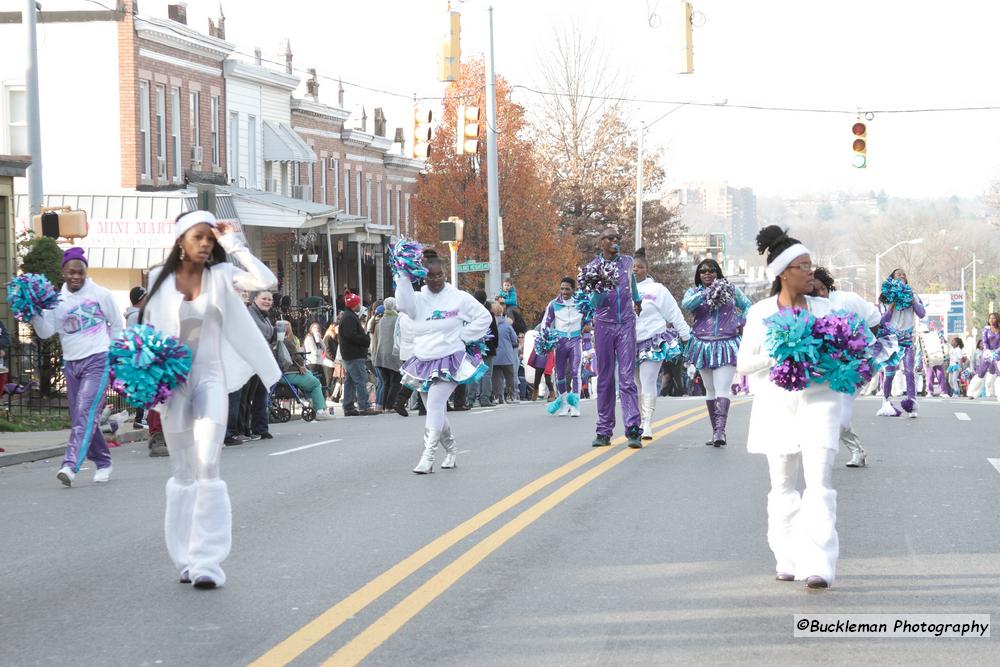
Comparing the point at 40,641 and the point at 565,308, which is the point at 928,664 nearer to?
the point at 40,641

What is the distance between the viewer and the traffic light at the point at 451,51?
906 inches

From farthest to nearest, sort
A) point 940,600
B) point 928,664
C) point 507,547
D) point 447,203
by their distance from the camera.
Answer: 1. point 447,203
2. point 507,547
3. point 940,600
4. point 928,664

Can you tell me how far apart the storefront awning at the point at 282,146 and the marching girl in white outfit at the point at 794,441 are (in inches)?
1452

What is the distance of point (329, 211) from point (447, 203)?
9.72 metres

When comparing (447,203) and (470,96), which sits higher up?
(470,96)

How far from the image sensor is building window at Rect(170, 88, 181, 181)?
125ft

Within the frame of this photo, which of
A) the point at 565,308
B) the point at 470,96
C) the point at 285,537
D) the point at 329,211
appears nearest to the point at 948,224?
the point at 470,96

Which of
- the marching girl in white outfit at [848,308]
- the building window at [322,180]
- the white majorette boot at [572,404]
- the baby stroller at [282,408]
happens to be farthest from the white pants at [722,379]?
the building window at [322,180]

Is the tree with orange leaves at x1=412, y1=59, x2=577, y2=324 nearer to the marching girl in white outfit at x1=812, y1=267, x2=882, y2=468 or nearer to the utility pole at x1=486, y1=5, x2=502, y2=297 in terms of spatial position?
the utility pole at x1=486, y1=5, x2=502, y2=297

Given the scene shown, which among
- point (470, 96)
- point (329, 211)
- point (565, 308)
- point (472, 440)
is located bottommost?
point (472, 440)

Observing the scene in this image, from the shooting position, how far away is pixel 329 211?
123ft

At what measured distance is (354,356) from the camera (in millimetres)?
23109

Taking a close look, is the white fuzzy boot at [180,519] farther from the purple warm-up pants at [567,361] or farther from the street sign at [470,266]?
the street sign at [470,266]

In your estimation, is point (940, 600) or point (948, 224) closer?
point (940, 600)
